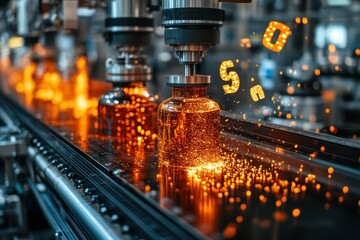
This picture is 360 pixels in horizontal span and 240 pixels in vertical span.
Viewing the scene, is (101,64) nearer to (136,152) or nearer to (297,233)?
(136,152)

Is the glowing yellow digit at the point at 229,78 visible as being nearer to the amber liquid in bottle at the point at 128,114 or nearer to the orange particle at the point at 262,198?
the amber liquid in bottle at the point at 128,114

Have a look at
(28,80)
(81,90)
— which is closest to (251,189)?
(81,90)

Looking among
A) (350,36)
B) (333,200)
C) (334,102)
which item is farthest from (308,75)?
(333,200)

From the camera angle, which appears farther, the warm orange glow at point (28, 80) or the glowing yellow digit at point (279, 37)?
the warm orange glow at point (28, 80)

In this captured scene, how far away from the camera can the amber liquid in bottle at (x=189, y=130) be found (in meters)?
0.81

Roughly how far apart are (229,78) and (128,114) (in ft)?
0.98

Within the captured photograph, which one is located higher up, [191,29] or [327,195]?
[191,29]

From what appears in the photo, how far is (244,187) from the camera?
0.68 meters

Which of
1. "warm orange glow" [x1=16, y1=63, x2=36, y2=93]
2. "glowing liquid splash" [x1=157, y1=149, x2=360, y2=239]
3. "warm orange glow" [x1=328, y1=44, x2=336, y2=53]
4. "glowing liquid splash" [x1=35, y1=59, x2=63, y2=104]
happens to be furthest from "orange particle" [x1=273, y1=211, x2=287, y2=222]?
"warm orange glow" [x1=328, y1=44, x2=336, y2=53]

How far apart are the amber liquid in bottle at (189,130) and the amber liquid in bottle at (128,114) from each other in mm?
276

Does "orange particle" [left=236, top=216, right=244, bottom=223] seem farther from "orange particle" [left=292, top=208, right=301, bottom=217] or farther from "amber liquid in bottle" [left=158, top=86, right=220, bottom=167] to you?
"amber liquid in bottle" [left=158, top=86, right=220, bottom=167]

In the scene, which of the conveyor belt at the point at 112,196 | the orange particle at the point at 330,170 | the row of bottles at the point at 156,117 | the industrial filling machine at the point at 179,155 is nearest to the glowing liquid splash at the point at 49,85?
the row of bottles at the point at 156,117

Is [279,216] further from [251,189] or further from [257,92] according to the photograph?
[257,92]

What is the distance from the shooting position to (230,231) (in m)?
0.50
